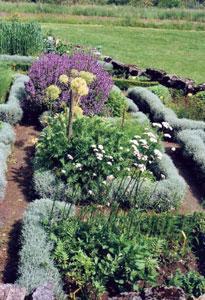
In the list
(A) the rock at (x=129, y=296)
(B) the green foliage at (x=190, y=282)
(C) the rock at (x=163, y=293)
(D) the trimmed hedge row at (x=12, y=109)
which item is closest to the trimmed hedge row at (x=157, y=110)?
(D) the trimmed hedge row at (x=12, y=109)

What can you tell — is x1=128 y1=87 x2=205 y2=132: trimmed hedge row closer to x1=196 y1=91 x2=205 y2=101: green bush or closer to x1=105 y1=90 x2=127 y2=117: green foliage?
x1=105 y1=90 x2=127 y2=117: green foliage

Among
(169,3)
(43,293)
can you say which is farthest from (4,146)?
(169,3)

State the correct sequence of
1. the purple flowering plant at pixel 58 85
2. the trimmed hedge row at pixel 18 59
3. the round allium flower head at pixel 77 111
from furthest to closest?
1. the trimmed hedge row at pixel 18 59
2. the purple flowering plant at pixel 58 85
3. the round allium flower head at pixel 77 111

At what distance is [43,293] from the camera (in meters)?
5.32

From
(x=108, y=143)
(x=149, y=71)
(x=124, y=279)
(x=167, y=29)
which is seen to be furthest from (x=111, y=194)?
(x=167, y=29)

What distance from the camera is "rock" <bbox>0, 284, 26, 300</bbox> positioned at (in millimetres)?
5195

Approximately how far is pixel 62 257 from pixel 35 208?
113 centimetres

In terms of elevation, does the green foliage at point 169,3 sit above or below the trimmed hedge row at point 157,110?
below

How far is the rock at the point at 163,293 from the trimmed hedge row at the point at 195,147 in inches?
155

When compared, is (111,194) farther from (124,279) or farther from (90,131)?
(124,279)

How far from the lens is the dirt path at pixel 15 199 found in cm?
657

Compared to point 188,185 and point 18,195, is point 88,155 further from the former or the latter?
point 188,185

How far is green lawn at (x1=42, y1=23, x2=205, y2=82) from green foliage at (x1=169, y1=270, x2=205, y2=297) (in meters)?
12.6

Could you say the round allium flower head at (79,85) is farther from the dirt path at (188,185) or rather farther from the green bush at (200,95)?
the green bush at (200,95)
